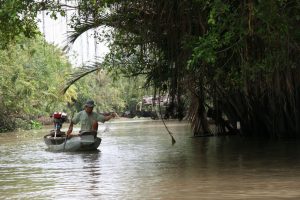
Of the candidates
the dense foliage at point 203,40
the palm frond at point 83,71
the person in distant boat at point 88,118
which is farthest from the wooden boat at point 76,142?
the dense foliage at point 203,40

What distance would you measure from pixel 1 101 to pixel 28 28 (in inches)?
873

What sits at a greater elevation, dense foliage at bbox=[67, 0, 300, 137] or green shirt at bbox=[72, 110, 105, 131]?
dense foliage at bbox=[67, 0, 300, 137]

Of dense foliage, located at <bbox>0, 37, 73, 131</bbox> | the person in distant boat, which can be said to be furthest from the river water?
dense foliage, located at <bbox>0, 37, 73, 131</bbox>

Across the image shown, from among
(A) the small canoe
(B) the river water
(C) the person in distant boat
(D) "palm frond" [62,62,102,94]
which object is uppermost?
(D) "palm frond" [62,62,102,94]

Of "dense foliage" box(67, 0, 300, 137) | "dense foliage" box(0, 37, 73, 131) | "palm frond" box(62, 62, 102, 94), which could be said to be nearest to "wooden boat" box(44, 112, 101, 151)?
"palm frond" box(62, 62, 102, 94)

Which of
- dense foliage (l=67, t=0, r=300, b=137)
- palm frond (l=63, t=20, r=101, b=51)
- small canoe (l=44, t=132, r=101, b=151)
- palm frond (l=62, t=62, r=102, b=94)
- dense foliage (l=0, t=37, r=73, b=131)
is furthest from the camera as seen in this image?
dense foliage (l=0, t=37, r=73, b=131)

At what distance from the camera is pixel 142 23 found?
11.9m

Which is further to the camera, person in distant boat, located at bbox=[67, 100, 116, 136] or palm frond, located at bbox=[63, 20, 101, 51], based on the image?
person in distant boat, located at bbox=[67, 100, 116, 136]

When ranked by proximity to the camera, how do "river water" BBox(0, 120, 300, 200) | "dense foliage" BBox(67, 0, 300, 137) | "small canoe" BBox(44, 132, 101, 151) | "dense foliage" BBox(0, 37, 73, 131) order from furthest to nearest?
1. "dense foliage" BBox(0, 37, 73, 131)
2. "small canoe" BBox(44, 132, 101, 151)
3. "dense foliage" BBox(67, 0, 300, 137)
4. "river water" BBox(0, 120, 300, 200)

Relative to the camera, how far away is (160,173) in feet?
35.8

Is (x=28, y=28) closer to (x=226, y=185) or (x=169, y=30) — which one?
(x=169, y=30)

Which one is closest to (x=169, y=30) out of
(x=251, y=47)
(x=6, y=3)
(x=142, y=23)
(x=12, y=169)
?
(x=142, y=23)

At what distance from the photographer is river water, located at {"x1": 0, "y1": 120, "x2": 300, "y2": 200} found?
8.55m

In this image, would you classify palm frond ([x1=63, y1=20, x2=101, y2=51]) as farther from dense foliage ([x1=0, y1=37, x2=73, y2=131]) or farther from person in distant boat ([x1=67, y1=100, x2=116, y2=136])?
dense foliage ([x1=0, y1=37, x2=73, y2=131])
